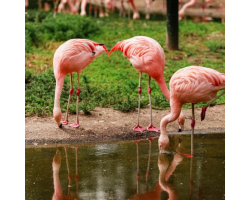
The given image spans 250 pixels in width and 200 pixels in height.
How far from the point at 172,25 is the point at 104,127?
430 cm

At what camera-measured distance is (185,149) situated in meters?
6.34

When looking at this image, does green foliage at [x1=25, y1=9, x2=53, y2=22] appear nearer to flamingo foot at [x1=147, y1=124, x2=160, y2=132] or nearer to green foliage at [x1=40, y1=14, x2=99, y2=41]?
green foliage at [x1=40, y1=14, x2=99, y2=41]

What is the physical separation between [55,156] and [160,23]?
330 inches

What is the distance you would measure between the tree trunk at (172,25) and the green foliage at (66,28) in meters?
2.08

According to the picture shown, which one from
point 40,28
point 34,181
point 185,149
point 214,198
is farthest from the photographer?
point 40,28

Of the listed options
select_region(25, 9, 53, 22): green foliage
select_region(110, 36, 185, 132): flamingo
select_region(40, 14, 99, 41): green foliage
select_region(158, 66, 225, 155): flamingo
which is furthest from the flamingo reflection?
select_region(25, 9, 53, 22): green foliage

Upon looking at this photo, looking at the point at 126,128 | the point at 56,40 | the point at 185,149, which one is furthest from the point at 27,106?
the point at 56,40

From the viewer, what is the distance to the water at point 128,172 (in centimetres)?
486

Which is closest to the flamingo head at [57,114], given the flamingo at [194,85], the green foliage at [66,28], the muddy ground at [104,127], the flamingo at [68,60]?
the flamingo at [68,60]

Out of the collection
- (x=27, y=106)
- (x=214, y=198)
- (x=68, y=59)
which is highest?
(x=68, y=59)

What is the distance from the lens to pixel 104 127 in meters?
7.21

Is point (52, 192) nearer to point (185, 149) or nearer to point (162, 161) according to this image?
point (162, 161)

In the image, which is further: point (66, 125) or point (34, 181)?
point (66, 125)

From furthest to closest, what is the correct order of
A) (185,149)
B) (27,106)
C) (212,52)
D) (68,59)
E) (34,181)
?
(212,52) < (27,106) < (68,59) < (185,149) < (34,181)
